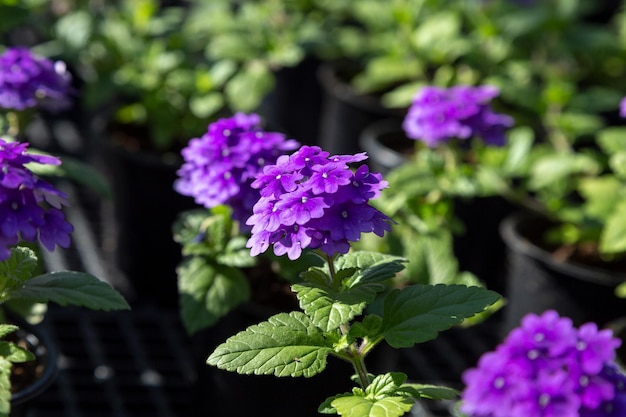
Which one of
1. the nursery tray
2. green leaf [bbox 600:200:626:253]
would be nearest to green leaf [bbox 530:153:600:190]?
green leaf [bbox 600:200:626:253]

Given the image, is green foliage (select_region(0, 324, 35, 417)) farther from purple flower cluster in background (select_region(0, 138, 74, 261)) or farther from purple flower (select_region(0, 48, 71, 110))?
purple flower (select_region(0, 48, 71, 110))

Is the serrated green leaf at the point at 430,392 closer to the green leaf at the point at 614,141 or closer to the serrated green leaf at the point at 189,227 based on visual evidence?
the serrated green leaf at the point at 189,227

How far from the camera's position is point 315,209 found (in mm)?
1329

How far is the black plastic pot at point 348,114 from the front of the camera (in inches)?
136

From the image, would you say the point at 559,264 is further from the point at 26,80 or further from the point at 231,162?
the point at 26,80

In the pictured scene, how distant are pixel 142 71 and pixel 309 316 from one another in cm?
180

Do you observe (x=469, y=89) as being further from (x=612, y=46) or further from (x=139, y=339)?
(x=612, y=46)

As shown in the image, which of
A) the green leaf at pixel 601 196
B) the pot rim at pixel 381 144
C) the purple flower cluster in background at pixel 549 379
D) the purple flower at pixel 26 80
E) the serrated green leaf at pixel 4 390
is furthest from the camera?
the pot rim at pixel 381 144

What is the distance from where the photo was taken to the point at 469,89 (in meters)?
2.51

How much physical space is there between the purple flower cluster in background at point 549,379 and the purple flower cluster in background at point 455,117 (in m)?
1.22

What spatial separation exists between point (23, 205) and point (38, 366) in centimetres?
47

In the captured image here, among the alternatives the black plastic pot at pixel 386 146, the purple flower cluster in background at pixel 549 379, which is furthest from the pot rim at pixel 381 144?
the purple flower cluster in background at pixel 549 379

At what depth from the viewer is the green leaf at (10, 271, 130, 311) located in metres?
1.45

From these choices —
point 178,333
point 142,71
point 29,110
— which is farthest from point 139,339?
point 142,71
